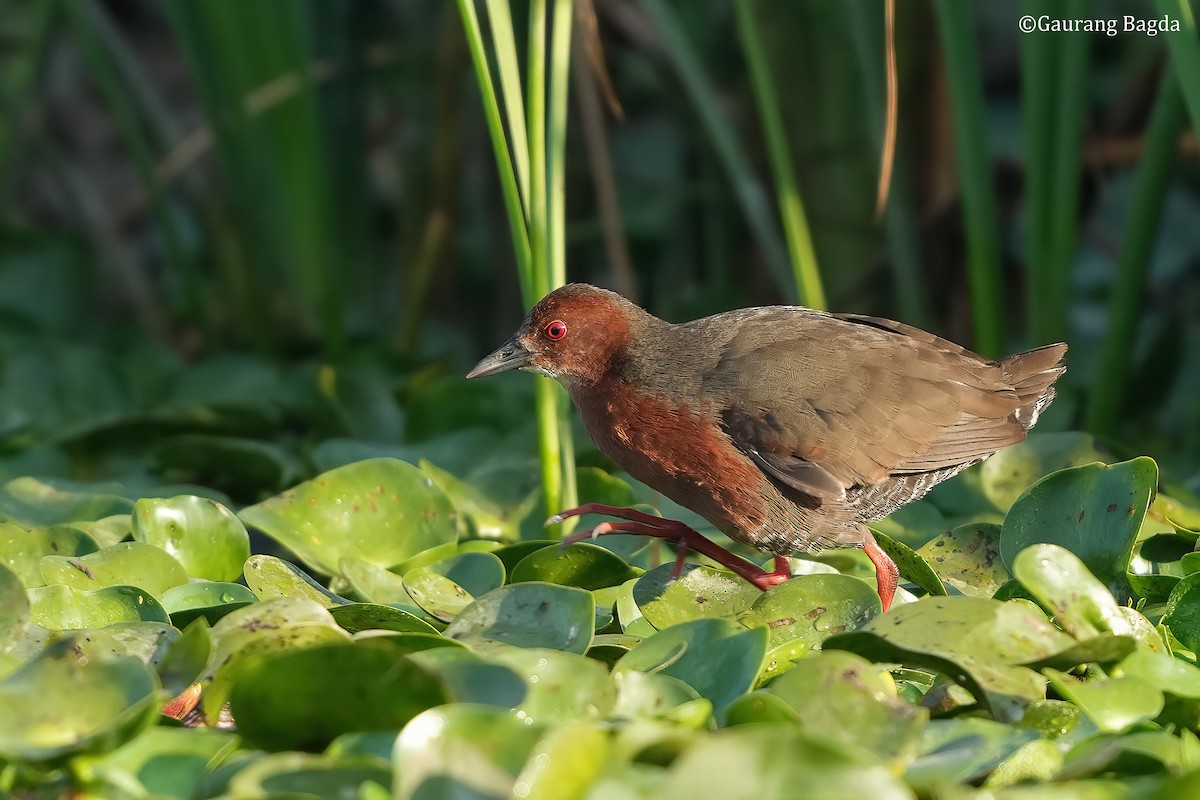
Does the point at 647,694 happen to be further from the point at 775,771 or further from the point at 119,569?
the point at 119,569

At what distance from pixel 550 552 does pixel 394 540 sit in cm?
44

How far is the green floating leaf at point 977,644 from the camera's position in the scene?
84.9 inches

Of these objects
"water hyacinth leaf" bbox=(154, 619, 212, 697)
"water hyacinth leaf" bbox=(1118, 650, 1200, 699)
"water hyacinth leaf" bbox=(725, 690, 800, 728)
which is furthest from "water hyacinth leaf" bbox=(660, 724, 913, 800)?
"water hyacinth leaf" bbox=(154, 619, 212, 697)

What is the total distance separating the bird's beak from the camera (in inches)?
130

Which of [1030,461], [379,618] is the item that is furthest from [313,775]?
[1030,461]

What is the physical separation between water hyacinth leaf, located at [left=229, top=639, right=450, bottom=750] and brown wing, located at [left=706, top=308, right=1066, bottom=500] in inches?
49.9

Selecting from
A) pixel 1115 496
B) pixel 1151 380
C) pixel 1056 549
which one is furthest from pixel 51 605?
pixel 1151 380

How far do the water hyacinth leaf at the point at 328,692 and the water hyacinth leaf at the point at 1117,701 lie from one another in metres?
0.96

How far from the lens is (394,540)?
3008 millimetres

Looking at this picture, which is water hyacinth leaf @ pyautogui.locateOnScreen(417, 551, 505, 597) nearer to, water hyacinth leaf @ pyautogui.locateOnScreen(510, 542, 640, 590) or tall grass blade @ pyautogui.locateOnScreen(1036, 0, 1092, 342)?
water hyacinth leaf @ pyautogui.locateOnScreen(510, 542, 640, 590)

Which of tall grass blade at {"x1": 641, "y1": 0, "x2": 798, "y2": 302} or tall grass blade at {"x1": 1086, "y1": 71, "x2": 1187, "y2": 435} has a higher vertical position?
tall grass blade at {"x1": 641, "y1": 0, "x2": 798, "y2": 302}

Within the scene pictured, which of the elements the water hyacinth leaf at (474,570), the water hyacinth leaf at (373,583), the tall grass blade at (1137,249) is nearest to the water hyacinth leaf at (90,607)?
the water hyacinth leaf at (373,583)

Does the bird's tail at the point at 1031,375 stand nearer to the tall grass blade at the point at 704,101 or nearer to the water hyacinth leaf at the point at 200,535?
the tall grass blade at the point at 704,101

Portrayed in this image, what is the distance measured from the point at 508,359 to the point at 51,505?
1084 mm
